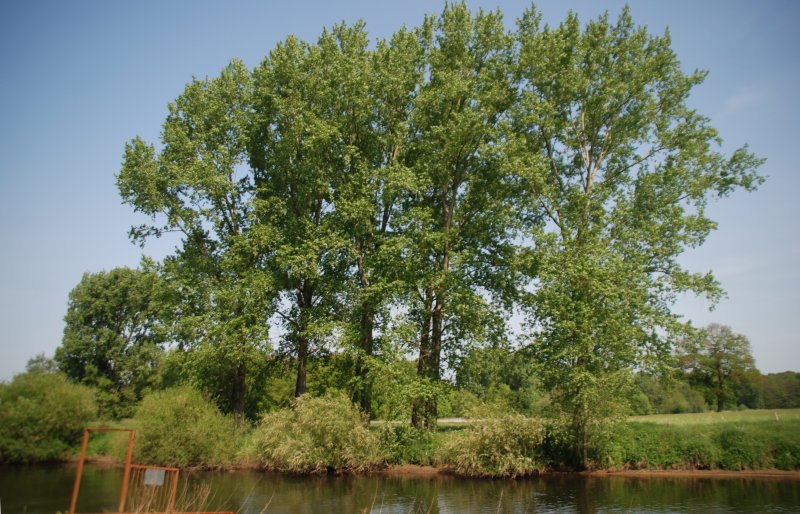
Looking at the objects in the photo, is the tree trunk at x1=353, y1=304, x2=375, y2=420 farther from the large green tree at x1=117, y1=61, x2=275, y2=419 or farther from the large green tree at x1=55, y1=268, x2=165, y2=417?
the large green tree at x1=55, y1=268, x2=165, y2=417

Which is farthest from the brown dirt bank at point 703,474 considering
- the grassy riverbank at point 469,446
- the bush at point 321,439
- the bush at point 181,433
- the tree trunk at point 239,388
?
the tree trunk at point 239,388

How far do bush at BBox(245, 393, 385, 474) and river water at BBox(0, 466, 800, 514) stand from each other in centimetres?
93

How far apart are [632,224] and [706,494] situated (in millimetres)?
14192

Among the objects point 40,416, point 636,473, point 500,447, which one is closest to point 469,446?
point 500,447

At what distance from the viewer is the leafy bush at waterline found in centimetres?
2925

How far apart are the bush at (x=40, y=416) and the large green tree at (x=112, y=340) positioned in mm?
13280

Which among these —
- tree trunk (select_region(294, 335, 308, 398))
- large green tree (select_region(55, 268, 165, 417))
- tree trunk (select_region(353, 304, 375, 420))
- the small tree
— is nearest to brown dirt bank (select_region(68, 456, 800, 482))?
tree trunk (select_region(353, 304, 375, 420))

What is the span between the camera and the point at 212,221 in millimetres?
33406

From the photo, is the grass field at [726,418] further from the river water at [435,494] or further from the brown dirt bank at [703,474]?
the river water at [435,494]

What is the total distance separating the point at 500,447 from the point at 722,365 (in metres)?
55.9

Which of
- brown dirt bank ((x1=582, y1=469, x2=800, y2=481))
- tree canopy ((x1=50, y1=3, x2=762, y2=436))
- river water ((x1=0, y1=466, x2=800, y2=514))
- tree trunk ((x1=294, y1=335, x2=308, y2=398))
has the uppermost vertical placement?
tree canopy ((x1=50, y1=3, x2=762, y2=436))

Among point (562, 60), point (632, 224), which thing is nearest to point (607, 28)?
point (562, 60)

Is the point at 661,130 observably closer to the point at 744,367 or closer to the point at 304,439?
the point at 304,439

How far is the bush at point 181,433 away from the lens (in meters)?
29.2
